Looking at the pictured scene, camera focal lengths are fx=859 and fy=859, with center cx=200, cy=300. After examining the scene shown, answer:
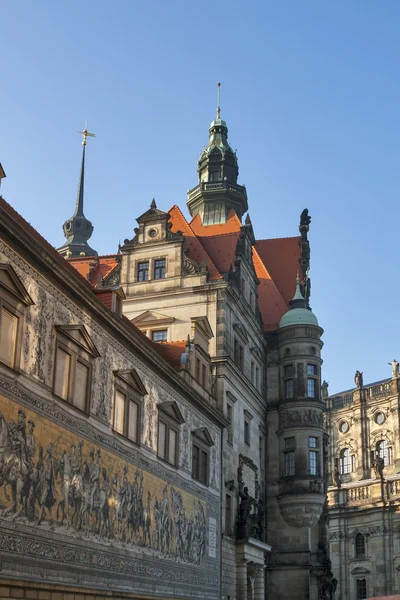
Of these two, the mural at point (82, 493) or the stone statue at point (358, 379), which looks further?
the stone statue at point (358, 379)

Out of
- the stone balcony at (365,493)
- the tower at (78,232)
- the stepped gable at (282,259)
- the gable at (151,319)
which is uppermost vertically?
the tower at (78,232)

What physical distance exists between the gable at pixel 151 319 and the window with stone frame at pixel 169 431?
7870 millimetres

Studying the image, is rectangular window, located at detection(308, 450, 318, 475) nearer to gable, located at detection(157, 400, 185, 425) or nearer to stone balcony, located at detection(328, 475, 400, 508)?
gable, located at detection(157, 400, 185, 425)

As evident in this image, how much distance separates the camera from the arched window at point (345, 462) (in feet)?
200

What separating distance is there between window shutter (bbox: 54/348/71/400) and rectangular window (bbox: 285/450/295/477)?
20.3 meters

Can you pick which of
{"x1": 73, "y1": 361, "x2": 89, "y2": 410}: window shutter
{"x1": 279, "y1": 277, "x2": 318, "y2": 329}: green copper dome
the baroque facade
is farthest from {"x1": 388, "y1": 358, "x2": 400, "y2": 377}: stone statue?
{"x1": 73, "y1": 361, "x2": 89, "y2": 410}: window shutter

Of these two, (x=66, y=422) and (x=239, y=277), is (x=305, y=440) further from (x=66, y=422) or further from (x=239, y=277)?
(x=66, y=422)

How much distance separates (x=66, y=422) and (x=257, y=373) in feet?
66.9

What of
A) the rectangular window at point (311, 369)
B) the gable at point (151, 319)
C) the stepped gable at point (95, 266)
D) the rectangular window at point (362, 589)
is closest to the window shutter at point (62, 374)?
the gable at point (151, 319)

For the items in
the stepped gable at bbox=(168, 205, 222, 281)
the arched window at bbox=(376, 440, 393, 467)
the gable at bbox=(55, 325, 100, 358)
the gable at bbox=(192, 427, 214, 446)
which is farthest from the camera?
the arched window at bbox=(376, 440, 393, 467)

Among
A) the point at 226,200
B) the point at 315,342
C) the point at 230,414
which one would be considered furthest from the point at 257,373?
the point at 226,200

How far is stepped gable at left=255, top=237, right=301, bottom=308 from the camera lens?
43969mm

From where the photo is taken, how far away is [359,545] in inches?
2073

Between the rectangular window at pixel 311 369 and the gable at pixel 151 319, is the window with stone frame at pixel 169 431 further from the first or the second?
the rectangular window at pixel 311 369
